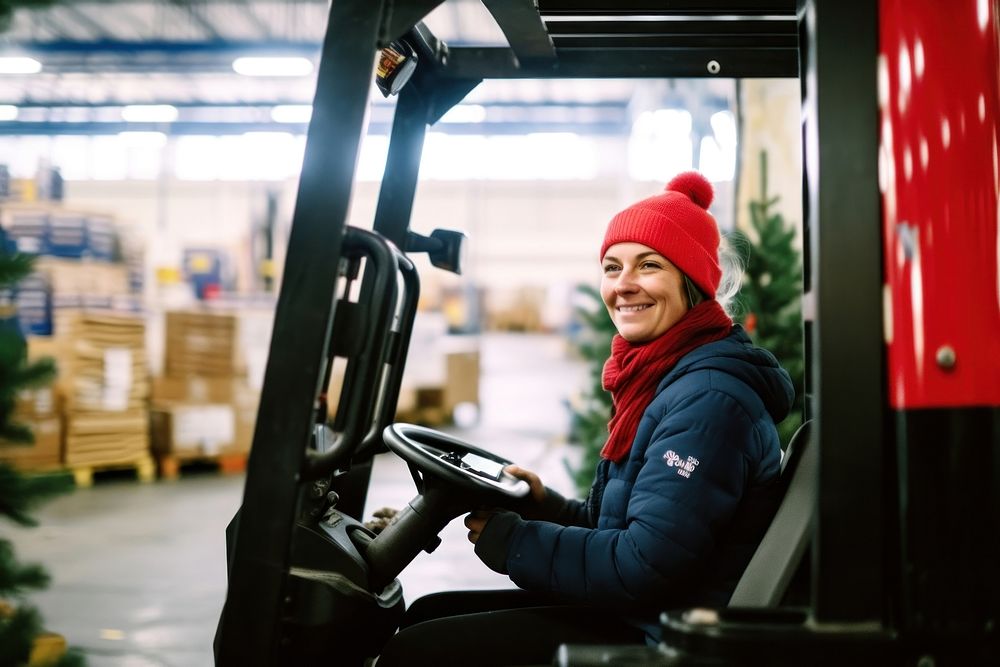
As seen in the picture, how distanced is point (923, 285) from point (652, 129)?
386 inches

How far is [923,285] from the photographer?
46.5 inches

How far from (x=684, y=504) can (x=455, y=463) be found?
0.69m

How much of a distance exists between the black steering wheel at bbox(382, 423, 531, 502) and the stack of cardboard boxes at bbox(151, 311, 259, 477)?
659cm

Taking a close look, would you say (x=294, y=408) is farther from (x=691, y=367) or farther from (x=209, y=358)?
(x=209, y=358)

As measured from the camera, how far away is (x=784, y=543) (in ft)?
5.02

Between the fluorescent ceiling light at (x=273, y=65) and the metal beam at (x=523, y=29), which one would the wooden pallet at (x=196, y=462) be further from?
the fluorescent ceiling light at (x=273, y=65)

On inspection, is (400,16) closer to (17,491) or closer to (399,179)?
(399,179)

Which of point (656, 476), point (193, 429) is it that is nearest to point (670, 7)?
point (656, 476)

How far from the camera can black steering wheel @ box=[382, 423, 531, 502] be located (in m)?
1.84

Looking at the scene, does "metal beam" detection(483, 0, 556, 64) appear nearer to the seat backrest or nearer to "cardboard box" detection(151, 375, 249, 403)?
the seat backrest

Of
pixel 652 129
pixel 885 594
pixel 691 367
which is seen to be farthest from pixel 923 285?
pixel 652 129

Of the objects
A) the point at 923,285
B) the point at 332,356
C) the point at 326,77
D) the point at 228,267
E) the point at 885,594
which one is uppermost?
the point at 228,267

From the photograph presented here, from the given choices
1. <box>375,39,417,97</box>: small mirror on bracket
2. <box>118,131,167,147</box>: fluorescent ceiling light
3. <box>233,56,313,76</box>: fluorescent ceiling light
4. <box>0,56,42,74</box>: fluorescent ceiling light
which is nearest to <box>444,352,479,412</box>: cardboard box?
<box>233,56,313,76</box>: fluorescent ceiling light

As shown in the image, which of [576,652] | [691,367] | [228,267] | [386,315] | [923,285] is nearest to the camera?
[923,285]
